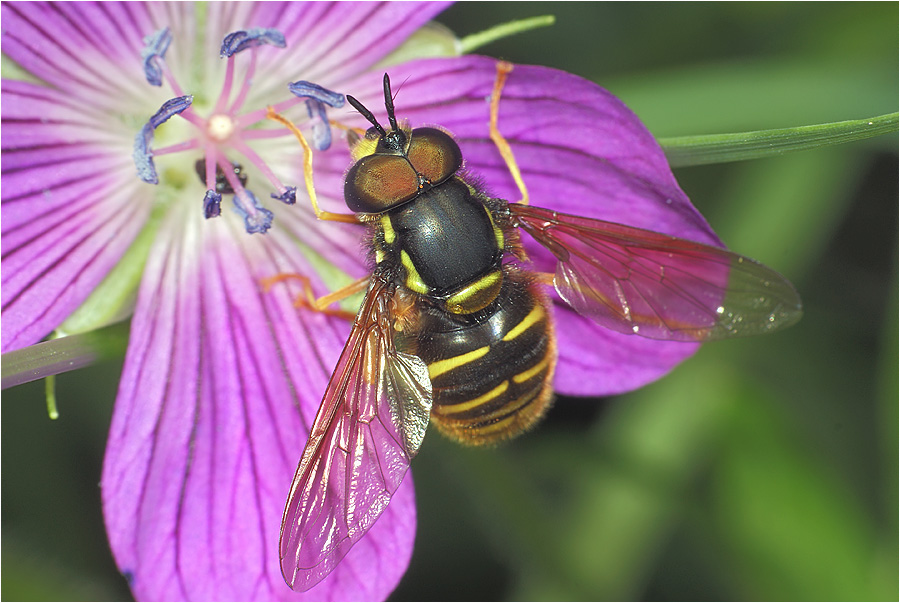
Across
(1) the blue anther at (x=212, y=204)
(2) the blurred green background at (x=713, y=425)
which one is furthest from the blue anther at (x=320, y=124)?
(2) the blurred green background at (x=713, y=425)

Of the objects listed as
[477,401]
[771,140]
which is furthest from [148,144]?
[771,140]

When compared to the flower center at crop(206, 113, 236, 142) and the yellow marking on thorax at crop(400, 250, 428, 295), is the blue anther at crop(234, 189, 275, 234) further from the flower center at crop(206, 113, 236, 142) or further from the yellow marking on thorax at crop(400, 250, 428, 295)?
the yellow marking on thorax at crop(400, 250, 428, 295)

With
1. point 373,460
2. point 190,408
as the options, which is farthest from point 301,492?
point 190,408

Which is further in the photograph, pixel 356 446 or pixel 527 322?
pixel 527 322

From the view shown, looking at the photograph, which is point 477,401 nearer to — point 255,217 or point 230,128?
point 255,217

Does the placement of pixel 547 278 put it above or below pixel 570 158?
below

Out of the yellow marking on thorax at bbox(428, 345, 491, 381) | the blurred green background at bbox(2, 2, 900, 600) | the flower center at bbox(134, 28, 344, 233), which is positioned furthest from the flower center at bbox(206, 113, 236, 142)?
the blurred green background at bbox(2, 2, 900, 600)
